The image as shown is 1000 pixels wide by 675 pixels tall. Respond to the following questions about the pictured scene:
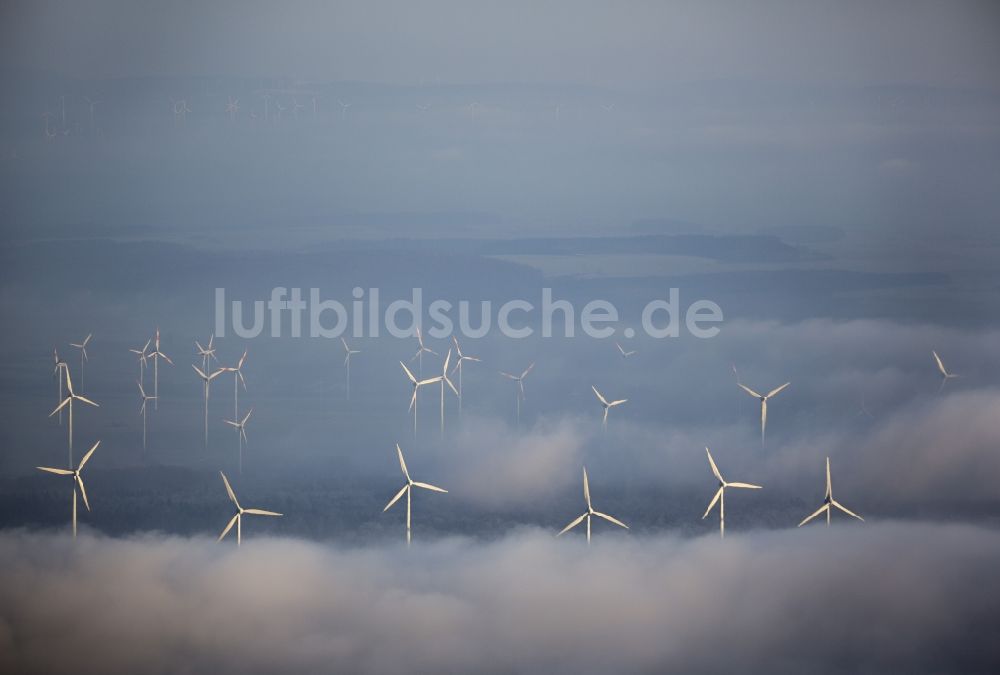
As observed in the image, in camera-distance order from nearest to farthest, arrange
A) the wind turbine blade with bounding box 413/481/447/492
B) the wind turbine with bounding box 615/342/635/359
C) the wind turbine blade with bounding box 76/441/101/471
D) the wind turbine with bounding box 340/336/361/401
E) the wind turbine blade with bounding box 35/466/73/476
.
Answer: the wind turbine blade with bounding box 35/466/73/476, the wind turbine blade with bounding box 76/441/101/471, the wind turbine blade with bounding box 413/481/447/492, the wind turbine with bounding box 615/342/635/359, the wind turbine with bounding box 340/336/361/401

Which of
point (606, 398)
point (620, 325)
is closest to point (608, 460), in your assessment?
point (606, 398)

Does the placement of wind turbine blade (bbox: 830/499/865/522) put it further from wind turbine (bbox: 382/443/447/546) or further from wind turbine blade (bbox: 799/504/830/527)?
wind turbine (bbox: 382/443/447/546)

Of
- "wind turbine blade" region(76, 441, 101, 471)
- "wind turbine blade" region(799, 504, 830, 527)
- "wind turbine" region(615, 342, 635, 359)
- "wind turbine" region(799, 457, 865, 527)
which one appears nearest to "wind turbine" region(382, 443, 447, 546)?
"wind turbine" region(615, 342, 635, 359)

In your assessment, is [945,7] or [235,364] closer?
[945,7]

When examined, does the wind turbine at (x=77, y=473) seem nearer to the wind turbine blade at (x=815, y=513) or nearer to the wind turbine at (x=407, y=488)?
the wind turbine at (x=407, y=488)

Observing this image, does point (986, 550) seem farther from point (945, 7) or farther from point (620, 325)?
point (945, 7)

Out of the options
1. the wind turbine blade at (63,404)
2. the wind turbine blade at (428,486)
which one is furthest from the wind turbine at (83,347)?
the wind turbine blade at (428,486)

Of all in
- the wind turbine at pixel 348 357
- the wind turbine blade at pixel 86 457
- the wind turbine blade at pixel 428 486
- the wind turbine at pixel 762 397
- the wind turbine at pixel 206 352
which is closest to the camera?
the wind turbine blade at pixel 86 457

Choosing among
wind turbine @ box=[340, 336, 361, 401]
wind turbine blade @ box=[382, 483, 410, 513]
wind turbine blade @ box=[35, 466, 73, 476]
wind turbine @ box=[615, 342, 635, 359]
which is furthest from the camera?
wind turbine @ box=[340, 336, 361, 401]

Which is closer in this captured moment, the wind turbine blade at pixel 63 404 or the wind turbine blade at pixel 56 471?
the wind turbine blade at pixel 56 471
